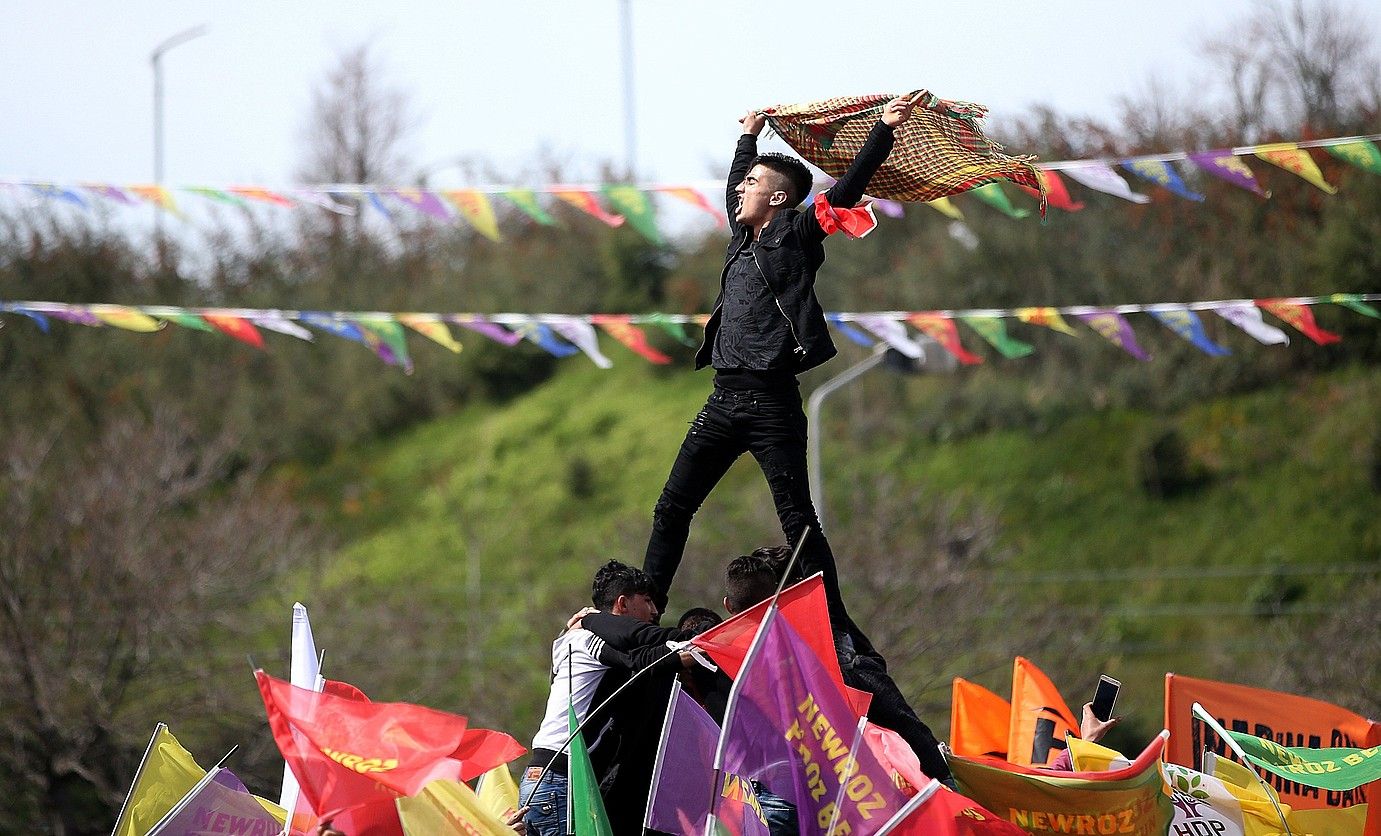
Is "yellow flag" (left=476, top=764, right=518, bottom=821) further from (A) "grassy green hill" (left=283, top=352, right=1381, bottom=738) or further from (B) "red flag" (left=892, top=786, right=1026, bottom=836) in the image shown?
(A) "grassy green hill" (left=283, top=352, right=1381, bottom=738)

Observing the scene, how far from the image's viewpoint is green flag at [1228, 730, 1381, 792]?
636 cm

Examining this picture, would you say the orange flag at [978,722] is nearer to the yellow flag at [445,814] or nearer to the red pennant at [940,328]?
the yellow flag at [445,814]

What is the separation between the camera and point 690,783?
17.5ft

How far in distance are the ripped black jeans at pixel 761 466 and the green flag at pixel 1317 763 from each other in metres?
1.67

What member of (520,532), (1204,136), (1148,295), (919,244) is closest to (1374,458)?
(1148,295)

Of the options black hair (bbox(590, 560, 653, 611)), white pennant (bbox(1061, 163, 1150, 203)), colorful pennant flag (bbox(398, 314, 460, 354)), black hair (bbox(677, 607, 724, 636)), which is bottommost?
colorful pennant flag (bbox(398, 314, 460, 354))

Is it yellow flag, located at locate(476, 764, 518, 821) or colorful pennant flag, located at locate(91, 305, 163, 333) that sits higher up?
colorful pennant flag, located at locate(91, 305, 163, 333)

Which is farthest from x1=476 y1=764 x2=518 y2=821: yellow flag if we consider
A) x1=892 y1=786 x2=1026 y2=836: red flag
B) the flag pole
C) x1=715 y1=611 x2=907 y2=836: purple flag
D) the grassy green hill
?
the grassy green hill

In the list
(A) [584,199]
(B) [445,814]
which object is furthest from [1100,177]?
(B) [445,814]

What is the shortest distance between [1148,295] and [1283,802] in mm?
20388

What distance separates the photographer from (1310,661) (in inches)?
749

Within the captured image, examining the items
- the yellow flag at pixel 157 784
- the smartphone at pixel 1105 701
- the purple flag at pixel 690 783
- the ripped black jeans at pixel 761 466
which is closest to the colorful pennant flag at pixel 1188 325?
the smartphone at pixel 1105 701

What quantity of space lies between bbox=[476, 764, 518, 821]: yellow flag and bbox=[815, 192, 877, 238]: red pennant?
258 centimetres

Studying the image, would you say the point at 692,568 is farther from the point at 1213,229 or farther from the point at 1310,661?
the point at 1213,229
